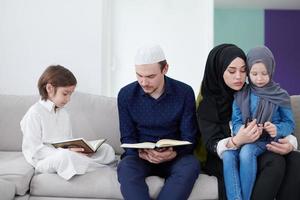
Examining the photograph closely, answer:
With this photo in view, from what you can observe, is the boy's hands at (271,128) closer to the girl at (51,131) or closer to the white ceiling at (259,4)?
the girl at (51,131)

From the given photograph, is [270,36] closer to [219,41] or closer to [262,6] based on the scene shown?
[262,6]

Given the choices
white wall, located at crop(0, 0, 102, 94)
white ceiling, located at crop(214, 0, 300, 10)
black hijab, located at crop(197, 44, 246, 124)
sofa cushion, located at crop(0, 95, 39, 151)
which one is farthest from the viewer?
white ceiling, located at crop(214, 0, 300, 10)

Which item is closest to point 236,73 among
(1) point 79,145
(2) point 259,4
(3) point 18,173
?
(1) point 79,145

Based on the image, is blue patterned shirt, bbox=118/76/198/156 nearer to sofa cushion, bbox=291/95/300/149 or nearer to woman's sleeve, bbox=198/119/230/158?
woman's sleeve, bbox=198/119/230/158

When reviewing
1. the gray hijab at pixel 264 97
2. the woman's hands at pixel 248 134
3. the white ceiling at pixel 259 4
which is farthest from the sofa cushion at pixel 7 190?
the white ceiling at pixel 259 4

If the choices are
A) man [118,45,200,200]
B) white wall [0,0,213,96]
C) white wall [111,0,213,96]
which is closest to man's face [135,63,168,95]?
man [118,45,200,200]

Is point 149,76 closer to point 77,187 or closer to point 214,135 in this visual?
A: point 214,135

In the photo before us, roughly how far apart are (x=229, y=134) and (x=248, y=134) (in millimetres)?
203

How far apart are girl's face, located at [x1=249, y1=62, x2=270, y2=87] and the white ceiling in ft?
10.6

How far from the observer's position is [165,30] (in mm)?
3650

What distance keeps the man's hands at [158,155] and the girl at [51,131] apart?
26cm

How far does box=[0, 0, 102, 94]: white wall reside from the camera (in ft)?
9.65

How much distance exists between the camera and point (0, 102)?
248 centimetres

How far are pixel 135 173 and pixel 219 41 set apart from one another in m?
3.66
